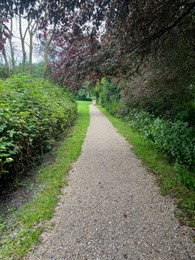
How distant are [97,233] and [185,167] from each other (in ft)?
10.4

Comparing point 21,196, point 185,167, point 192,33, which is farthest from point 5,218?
point 192,33

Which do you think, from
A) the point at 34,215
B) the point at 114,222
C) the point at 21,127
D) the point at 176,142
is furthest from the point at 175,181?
the point at 21,127

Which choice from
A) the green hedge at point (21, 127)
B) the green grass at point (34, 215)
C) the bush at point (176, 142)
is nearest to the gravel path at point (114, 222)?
the green grass at point (34, 215)

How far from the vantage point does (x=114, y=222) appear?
264 centimetres

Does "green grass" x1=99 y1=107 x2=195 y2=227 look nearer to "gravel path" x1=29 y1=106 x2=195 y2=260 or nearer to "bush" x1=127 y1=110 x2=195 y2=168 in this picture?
"gravel path" x1=29 y1=106 x2=195 y2=260

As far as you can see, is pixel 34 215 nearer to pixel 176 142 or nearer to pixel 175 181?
pixel 175 181

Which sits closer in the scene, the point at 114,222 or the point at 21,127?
the point at 114,222

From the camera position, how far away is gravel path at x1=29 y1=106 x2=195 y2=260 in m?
2.15

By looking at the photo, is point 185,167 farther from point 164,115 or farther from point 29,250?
point 164,115

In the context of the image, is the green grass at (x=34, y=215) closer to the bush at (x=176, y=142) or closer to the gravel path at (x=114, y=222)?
the gravel path at (x=114, y=222)

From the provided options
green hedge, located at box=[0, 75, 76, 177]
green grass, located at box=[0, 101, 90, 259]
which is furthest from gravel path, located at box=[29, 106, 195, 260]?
green hedge, located at box=[0, 75, 76, 177]

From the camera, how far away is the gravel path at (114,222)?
84.7 inches

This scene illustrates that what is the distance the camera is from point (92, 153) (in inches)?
232

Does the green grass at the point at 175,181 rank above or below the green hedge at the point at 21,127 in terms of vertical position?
below
